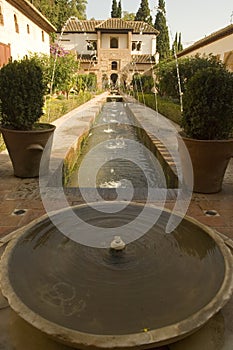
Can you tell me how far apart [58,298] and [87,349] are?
334mm

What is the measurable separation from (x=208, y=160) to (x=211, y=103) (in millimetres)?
628

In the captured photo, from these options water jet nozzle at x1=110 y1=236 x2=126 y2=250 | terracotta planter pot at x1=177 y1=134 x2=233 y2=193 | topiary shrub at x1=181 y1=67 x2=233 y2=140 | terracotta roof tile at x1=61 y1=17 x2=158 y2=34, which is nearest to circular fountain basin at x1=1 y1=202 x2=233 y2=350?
water jet nozzle at x1=110 y1=236 x2=126 y2=250

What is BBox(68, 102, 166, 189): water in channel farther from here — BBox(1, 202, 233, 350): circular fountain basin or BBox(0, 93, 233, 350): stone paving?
BBox(1, 202, 233, 350): circular fountain basin

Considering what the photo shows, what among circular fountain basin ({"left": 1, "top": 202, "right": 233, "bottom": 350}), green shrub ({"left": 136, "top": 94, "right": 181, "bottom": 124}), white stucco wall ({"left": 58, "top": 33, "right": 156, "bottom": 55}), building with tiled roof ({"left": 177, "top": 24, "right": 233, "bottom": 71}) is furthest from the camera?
white stucco wall ({"left": 58, "top": 33, "right": 156, "bottom": 55})

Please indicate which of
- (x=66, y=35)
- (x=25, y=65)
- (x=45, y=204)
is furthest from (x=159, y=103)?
(x=66, y=35)

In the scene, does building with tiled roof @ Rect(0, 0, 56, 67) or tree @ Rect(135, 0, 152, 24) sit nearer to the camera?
building with tiled roof @ Rect(0, 0, 56, 67)

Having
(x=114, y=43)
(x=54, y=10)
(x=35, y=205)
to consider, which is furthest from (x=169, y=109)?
(x=114, y=43)

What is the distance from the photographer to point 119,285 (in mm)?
1566

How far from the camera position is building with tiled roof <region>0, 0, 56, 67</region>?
37.2ft

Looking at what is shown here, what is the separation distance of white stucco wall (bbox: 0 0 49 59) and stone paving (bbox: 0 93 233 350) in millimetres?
9719

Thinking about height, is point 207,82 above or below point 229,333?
above

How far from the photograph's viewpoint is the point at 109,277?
163 centimetres

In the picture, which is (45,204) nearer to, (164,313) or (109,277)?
(109,277)

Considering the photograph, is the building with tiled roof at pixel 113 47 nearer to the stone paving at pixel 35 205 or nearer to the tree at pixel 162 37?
the tree at pixel 162 37
